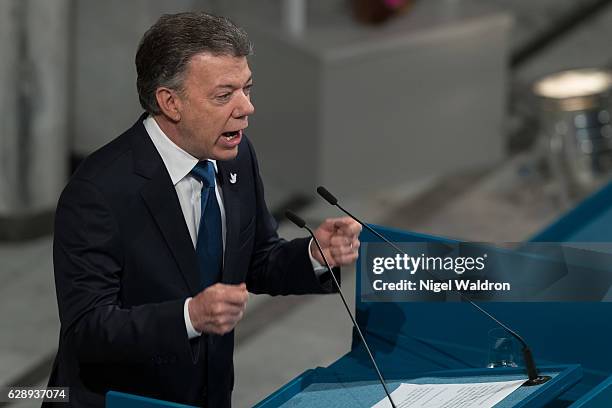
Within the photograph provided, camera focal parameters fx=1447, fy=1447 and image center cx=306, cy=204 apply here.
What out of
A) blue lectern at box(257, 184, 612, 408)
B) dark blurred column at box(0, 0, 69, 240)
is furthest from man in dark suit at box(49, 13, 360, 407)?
dark blurred column at box(0, 0, 69, 240)

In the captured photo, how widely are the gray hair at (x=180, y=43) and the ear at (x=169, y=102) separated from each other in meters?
0.01

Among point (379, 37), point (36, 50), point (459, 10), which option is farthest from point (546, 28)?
point (36, 50)

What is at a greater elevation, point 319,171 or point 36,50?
point 36,50

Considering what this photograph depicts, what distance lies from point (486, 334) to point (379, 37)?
4.26m

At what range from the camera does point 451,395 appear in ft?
8.61

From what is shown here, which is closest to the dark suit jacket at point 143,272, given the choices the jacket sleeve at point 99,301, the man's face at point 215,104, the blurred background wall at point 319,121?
the jacket sleeve at point 99,301

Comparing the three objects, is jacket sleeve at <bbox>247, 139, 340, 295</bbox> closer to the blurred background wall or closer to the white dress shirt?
the white dress shirt

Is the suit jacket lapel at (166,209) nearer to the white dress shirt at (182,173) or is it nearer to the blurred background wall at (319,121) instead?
the white dress shirt at (182,173)

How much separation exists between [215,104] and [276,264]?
0.43 m

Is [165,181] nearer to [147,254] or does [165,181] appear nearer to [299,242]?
[147,254]

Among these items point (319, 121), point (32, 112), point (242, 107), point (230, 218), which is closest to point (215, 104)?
point (242, 107)

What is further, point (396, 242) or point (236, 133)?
point (396, 242)

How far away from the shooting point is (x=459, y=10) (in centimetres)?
750

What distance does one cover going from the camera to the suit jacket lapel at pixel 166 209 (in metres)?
2.74
